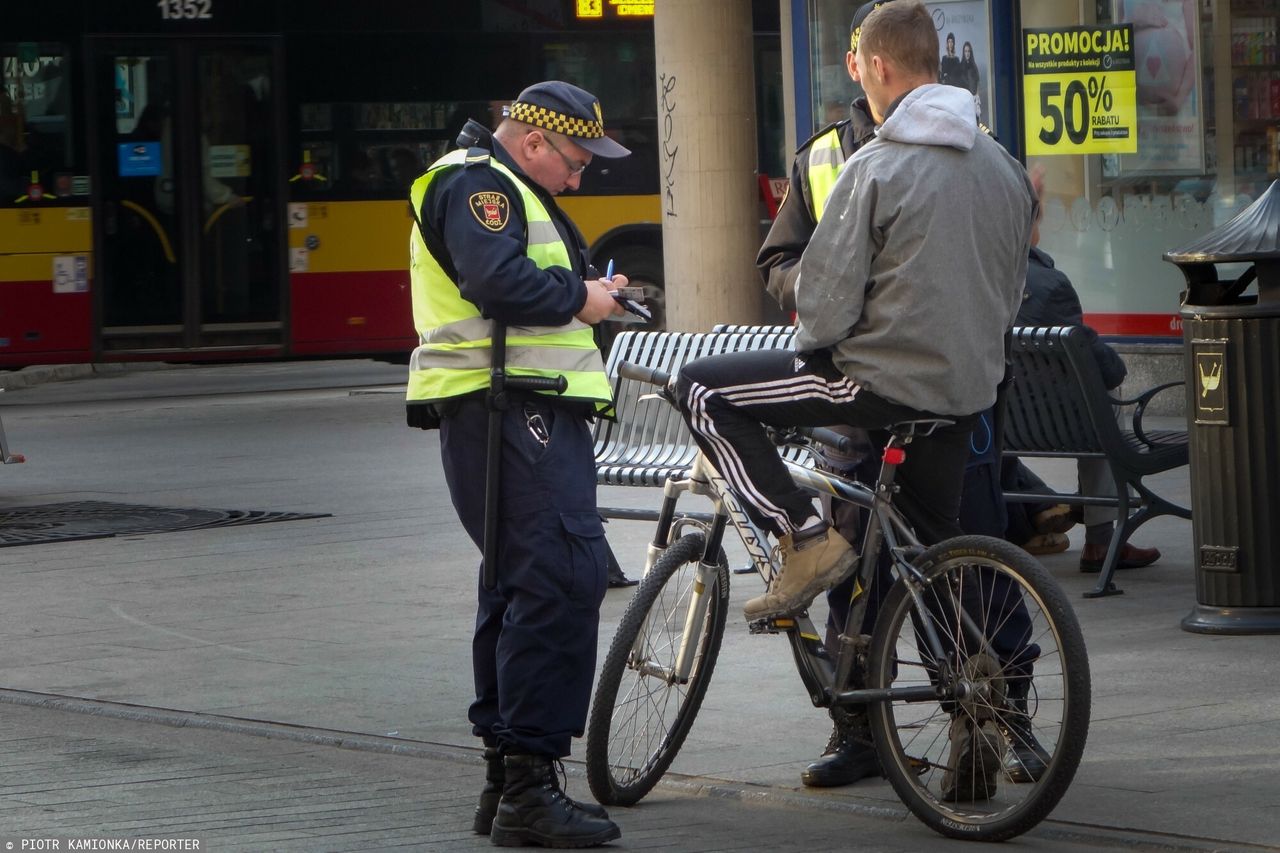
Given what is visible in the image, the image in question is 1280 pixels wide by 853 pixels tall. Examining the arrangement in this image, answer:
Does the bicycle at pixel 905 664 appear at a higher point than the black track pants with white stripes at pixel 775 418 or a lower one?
lower

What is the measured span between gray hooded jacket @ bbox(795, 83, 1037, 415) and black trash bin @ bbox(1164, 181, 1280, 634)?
7.50 feet

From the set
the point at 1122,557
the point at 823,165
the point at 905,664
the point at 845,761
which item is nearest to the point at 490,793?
the point at 845,761

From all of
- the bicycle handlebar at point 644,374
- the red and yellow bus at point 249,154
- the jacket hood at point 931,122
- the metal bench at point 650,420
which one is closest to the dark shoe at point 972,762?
the bicycle handlebar at point 644,374

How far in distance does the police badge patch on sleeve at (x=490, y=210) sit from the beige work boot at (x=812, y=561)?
0.98 m

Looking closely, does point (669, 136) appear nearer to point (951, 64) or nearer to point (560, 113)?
point (951, 64)

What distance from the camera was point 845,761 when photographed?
18.5 ft

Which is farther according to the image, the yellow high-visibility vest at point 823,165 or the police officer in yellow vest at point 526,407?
the yellow high-visibility vest at point 823,165

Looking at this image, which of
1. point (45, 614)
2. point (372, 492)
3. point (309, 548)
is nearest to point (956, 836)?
point (45, 614)

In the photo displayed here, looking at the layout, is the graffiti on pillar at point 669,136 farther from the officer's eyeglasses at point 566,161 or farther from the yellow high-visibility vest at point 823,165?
the officer's eyeglasses at point 566,161

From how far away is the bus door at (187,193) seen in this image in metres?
18.7

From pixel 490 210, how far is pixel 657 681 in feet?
4.06

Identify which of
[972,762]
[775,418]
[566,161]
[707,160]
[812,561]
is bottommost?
[972,762]

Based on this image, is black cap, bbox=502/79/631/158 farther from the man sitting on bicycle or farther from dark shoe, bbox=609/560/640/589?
dark shoe, bbox=609/560/640/589

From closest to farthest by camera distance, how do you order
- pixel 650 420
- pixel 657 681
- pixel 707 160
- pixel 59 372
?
pixel 657 681, pixel 650 420, pixel 707 160, pixel 59 372
